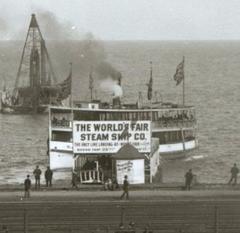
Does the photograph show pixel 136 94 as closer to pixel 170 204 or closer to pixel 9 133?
pixel 9 133

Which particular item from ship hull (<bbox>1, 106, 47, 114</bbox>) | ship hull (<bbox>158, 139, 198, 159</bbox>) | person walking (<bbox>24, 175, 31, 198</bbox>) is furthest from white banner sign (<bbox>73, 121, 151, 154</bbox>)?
ship hull (<bbox>1, 106, 47, 114</bbox>)

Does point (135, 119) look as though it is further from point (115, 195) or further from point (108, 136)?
point (115, 195)

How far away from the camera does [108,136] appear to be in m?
42.6

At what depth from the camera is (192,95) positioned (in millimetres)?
136625

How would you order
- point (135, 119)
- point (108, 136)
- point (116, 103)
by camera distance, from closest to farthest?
point (108, 136), point (135, 119), point (116, 103)

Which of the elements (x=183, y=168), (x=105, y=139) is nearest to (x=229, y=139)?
(x=183, y=168)

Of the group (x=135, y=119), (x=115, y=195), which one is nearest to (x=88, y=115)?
(x=135, y=119)

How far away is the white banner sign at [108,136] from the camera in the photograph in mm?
42062

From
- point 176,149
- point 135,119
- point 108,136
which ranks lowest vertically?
point 108,136

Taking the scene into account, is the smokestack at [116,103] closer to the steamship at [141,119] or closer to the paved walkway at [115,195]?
the steamship at [141,119]

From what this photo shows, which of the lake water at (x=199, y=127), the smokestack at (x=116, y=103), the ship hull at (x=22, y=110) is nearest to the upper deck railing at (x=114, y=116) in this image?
the smokestack at (x=116, y=103)

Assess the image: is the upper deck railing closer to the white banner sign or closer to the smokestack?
the smokestack

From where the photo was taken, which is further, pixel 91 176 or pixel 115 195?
pixel 91 176

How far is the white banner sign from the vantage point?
4206 centimetres
